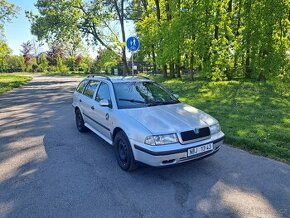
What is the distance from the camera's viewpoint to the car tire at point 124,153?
4.45 m

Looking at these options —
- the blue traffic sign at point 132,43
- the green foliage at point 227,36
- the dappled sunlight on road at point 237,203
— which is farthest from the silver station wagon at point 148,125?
the green foliage at point 227,36

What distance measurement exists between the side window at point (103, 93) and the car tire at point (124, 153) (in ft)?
3.28

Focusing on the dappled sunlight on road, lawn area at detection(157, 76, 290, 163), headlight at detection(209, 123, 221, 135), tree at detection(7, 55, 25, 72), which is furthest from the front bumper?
tree at detection(7, 55, 25, 72)

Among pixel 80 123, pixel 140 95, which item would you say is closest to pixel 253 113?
pixel 140 95

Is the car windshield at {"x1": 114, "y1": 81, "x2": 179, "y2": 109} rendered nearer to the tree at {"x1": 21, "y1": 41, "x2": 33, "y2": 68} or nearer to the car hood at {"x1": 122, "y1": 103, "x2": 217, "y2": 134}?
the car hood at {"x1": 122, "y1": 103, "x2": 217, "y2": 134}

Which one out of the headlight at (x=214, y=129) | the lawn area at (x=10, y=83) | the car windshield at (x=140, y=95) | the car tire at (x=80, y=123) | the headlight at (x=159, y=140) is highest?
the car windshield at (x=140, y=95)

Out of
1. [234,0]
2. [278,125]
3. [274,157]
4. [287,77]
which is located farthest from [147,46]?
[274,157]

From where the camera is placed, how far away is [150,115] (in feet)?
15.1

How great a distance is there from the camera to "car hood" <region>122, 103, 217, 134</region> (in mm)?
4227

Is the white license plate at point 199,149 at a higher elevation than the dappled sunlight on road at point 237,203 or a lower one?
higher

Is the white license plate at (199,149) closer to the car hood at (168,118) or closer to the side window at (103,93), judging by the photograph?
the car hood at (168,118)

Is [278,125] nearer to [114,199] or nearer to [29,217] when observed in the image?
[114,199]

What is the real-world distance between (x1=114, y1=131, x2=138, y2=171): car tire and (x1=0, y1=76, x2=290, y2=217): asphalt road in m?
0.15

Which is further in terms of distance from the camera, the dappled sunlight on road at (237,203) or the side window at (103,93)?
the side window at (103,93)
